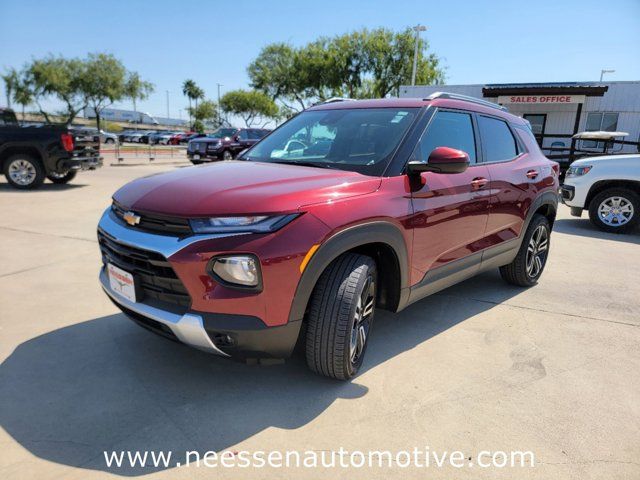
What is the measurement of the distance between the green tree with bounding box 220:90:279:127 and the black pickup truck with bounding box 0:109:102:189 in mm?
54653

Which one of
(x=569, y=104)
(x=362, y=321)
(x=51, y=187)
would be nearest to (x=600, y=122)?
(x=569, y=104)

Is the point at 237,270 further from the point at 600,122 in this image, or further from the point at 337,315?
the point at 600,122

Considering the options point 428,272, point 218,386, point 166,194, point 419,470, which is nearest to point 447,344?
point 428,272

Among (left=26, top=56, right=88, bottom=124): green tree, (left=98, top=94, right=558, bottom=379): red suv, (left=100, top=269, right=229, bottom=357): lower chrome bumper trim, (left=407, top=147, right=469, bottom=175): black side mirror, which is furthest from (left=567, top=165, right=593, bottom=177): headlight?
(left=26, top=56, right=88, bottom=124): green tree

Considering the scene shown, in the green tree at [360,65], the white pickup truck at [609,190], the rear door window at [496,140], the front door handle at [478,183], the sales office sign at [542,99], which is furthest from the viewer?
the green tree at [360,65]

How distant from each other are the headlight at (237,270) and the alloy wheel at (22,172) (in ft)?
32.9

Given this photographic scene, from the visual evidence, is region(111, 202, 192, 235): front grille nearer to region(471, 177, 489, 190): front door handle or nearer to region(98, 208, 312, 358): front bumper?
region(98, 208, 312, 358): front bumper

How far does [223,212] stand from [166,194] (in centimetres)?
47

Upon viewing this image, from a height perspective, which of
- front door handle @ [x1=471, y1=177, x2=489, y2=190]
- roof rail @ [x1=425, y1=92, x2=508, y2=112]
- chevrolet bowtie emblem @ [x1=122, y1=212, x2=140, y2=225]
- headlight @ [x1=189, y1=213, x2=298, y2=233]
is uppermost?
roof rail @ [x1=425, y1=92, x2=508, y2=112]

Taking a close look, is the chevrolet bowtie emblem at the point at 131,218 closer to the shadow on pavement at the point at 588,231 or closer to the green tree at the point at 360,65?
the shadow on pavement at the point at 588,231

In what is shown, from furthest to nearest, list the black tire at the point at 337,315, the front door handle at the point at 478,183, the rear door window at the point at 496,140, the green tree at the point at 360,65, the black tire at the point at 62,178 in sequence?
the green tree at the point at 360,65
the black tire at the point at 62,178
the rear door window at the point at 496,140
the front door handle at the point at 478,183
the black tire at the point at 337,315

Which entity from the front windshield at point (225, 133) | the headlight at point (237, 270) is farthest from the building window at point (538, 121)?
the headlight at point (237, 270)

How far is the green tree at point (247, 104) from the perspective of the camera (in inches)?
2487

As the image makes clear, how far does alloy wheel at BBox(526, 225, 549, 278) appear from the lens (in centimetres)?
462
